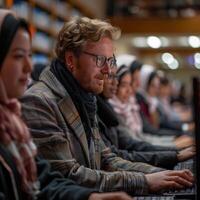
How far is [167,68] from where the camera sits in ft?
74.4

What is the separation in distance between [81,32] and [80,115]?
1.11ft

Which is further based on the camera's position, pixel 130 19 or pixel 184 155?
pixel 130 19

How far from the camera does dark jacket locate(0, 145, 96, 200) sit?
62.9 inches

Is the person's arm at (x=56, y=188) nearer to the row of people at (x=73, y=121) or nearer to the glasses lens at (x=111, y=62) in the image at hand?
the row of people at (x=73, y=121)

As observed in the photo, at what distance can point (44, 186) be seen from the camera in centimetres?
183

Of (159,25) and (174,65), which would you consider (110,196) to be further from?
(174,65)

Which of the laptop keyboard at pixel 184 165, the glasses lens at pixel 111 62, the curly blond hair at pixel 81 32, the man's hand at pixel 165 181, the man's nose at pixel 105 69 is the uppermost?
the curly blond hair at pixel 81 32

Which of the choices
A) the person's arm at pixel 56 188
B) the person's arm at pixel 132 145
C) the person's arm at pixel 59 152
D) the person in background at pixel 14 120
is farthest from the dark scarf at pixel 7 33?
the person's arm at pixel 132 145

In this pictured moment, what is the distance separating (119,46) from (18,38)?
11.3m

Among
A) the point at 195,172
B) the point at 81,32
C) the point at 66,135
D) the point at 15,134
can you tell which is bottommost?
the point at 195,172

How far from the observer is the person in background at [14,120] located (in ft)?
5.25

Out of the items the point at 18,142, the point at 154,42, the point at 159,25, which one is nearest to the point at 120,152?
the point at 18,142

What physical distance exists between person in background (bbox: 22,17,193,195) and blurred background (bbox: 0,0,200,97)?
3376mm

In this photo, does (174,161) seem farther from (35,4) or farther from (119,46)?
(119,46)
